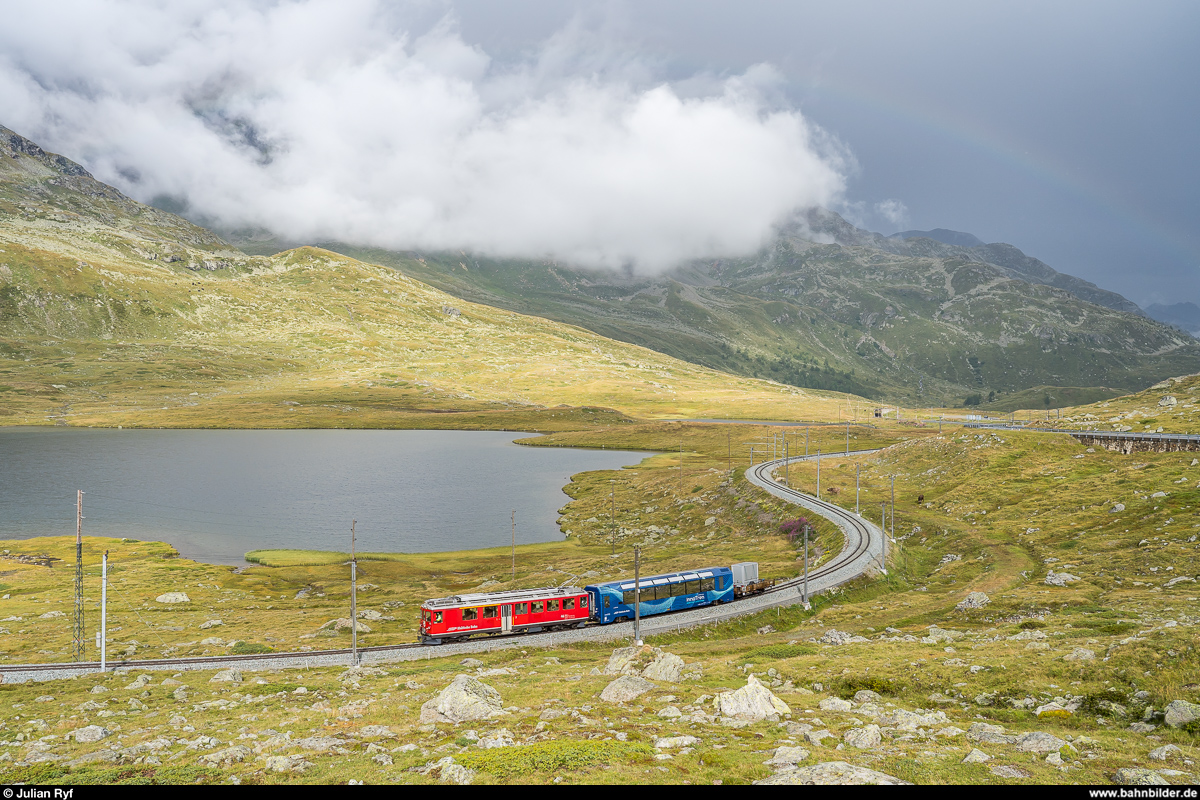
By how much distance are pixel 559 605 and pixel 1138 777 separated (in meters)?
49.5

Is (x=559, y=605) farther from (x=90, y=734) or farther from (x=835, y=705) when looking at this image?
(x=90, y=734)

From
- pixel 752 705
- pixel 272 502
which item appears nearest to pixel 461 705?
pixel 752 705

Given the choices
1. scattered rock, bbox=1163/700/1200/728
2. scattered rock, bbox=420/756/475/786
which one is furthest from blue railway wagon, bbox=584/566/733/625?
scattered rock, bbox=1163/700/1200/728

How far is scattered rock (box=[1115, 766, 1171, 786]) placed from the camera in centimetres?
2009

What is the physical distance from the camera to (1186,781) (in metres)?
20.4

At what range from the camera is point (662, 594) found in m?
67.1

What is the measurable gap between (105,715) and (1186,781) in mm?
52595

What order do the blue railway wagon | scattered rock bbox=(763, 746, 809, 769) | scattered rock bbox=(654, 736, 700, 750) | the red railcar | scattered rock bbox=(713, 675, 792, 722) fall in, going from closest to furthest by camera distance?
1. scattered rock bbox=(763, 746, 809, 769)
2. scattered rock bbox=(654, 736, 700, 750)
3. scattered rock bbox=(713, 675, 792, 722)
4. the red railcar
5. the blue railway wagon

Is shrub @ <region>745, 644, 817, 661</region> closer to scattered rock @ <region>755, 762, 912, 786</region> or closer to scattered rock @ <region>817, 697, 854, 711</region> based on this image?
scattered rock @ <region>817, 697, 854, 711</region>

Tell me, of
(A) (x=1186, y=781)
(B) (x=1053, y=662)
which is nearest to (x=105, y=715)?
(A) (x=1186, y=781)

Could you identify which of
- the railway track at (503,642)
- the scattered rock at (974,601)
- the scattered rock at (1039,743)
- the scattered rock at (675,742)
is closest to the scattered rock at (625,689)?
the scattered rock at (675,742)

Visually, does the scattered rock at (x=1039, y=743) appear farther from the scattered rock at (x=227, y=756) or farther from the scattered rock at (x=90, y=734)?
the scattered rock at (x=90, y=734)

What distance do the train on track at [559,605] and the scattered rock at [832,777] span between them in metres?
36.9
